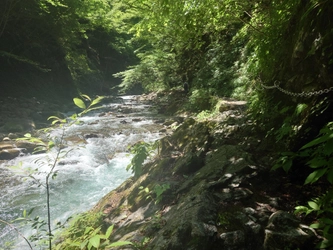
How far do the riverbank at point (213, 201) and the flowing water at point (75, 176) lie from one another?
1.23 metres

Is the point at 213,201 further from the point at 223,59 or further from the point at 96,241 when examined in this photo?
the point at 223,59

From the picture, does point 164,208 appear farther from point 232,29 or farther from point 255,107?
point 232,29

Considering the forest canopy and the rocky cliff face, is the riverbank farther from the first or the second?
the forest canopy

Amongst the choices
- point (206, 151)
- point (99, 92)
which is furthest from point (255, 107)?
point (99, 92)

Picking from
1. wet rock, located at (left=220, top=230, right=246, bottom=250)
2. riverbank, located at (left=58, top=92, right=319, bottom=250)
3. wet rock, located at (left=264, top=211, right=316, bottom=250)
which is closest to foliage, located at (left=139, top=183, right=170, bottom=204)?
riverbank, located at (left=58, top=92, right=319, bottom=250)

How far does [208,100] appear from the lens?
8703mm

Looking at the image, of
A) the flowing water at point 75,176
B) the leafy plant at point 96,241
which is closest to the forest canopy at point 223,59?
the leafy plant at point 96,241

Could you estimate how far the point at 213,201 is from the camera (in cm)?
263

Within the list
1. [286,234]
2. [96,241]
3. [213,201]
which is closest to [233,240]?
[286,234]

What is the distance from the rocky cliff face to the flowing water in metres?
1.30

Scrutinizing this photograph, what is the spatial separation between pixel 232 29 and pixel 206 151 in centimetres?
774

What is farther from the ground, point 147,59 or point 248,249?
point 147,59

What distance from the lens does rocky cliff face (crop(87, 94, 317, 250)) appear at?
6.84ft

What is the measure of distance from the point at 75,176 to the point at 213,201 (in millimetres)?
6319
